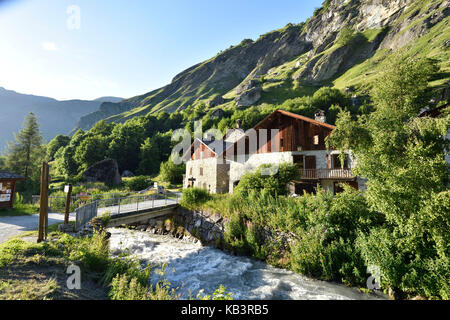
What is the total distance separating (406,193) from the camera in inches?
293

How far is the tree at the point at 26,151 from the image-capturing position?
33250mm

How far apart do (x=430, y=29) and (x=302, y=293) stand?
10290 centimetres

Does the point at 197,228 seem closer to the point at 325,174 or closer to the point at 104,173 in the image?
the point at 325,174

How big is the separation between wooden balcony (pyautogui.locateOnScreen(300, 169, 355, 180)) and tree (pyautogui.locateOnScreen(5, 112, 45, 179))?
138 feet

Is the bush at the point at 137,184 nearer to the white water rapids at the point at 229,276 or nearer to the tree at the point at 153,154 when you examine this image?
the white water rapids at the point at 229,276

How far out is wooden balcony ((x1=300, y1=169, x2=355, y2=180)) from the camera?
1875cm

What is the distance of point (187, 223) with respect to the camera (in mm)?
16688

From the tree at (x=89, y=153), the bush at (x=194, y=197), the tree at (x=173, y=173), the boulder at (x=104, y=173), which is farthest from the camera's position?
the tree at (x=89, y=153)

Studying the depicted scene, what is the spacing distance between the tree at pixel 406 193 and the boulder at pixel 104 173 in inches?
1585

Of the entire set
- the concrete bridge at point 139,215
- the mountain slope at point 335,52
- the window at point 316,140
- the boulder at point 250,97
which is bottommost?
the concrete bridge at point 139,215

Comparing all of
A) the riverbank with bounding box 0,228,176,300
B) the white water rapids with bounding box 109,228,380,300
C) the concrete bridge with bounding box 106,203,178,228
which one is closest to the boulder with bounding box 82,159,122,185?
the concrete bridge with bounding box 106,203,178,228

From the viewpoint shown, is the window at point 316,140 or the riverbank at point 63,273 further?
the window at point 316,140

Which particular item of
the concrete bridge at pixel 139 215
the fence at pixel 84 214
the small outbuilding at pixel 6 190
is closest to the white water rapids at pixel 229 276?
the concrete bridge at pixel 139 215
